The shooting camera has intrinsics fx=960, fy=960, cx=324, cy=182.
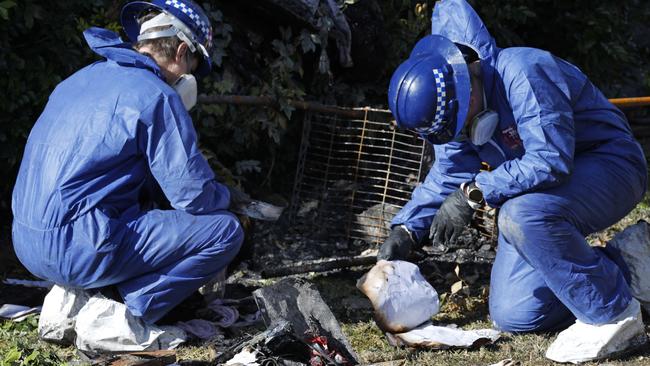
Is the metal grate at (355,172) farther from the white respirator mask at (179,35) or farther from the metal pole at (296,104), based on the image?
the white respirator mask at (179,35)

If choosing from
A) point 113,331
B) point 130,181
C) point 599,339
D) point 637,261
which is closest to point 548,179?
point 599,339

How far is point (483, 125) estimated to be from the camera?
4148 millimetres

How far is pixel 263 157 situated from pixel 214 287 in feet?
6.24

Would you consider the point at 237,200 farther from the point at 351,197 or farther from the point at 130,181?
the point at 351,197

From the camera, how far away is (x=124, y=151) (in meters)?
4.02

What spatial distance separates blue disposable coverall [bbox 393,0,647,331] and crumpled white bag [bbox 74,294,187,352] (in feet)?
5.16

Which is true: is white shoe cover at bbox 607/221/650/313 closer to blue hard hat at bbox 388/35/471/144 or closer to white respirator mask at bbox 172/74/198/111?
blue hard hat at bbox 388/35/471/144

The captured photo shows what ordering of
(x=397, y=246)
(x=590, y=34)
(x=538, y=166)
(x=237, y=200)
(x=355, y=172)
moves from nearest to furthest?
(x=538, y=166) → (x=237, y=200) → (x=397, y=246) → (x=355, y=172) → (x=590, y=34)

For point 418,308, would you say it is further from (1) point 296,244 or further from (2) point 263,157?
(2) point 263,157

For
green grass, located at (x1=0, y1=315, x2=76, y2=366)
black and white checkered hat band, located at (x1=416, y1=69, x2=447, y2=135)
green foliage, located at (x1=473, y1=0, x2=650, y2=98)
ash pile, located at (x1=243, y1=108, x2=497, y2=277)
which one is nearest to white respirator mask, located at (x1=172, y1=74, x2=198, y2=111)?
black and white checkered hat band, located at (x1=416, y1=69, x2=447, y2=135)

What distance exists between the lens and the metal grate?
596cm

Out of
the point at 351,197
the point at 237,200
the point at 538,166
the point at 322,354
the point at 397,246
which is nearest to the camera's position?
the point at 322,354

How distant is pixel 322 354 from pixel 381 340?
60cm

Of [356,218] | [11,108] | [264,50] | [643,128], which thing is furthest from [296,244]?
[643,128]
